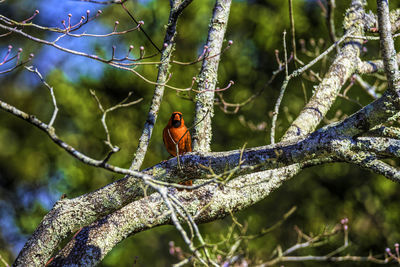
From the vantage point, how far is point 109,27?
23.2 ft

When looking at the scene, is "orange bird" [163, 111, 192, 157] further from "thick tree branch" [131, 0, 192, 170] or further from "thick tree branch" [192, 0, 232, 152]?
"thick tree branch" [131, 0, 192, 170]

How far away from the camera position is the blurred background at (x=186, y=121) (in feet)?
22.5

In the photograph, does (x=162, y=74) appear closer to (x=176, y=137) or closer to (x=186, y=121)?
(x=176, y=137)

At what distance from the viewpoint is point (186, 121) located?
6.93 metres

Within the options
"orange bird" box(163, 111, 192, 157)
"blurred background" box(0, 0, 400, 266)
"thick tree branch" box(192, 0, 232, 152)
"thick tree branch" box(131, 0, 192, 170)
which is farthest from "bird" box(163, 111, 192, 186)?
"blurred background" box(0, 0, 400, 266)

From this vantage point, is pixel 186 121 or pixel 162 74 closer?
pixel 162 74

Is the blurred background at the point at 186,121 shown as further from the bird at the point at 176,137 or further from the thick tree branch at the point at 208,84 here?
the thick tree branch at the point at 208,84

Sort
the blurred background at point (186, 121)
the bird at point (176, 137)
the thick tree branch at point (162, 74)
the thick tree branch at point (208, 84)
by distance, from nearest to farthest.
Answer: the thick tree branch at point (162, 74), the thick tree branch at point (208, 84), the bird at point (176, 137), the blurred background at point (186, 121)

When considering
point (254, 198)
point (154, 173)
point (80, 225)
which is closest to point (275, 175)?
point (254, 198)

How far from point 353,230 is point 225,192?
518 centimetres

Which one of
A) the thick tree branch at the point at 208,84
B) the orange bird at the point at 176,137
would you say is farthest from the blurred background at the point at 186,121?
the thick tree branch at the point at 208,84

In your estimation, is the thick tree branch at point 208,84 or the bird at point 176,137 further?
the bird at point 176,137

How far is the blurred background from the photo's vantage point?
6.87 m

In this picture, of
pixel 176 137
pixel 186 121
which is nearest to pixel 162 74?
pixel 176 137
